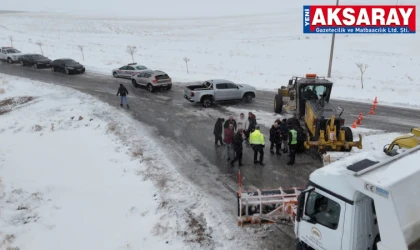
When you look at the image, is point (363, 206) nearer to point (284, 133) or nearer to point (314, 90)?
point (284, 133)

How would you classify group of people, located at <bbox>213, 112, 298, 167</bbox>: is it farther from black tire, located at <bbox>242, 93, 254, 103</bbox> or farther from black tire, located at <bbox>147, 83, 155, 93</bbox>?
black tire, located at <bbox>147, 83, 155, 93</bbox>

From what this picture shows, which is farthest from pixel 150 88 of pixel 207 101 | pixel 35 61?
pixel 35 61

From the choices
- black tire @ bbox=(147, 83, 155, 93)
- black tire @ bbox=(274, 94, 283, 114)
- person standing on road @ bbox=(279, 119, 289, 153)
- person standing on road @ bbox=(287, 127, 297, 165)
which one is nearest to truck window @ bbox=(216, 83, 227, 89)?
black tire @ bbox=(274, 94, 283, 114)

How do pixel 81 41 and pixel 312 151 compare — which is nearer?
pixel 312 151

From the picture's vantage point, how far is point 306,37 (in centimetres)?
5597

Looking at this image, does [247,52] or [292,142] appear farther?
[247,52]

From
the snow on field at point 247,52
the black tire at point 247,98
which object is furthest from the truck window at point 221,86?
the snow on field at point 247,52

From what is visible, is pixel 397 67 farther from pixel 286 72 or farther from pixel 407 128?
Answer: pixel 407 128

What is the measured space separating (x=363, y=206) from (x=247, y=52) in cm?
4173

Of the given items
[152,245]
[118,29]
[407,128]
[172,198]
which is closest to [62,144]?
[172,198]

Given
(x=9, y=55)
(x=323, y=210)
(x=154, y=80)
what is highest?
(x=9, y=55)

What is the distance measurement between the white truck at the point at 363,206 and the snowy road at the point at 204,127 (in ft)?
7.22

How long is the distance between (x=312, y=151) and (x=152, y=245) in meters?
7.92

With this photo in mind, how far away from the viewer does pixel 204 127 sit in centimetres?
1712
